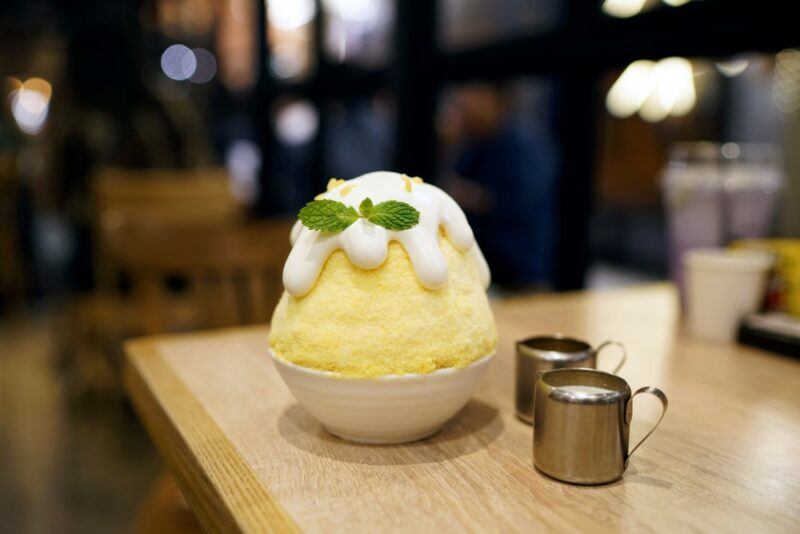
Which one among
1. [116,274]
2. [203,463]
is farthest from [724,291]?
[116,274]

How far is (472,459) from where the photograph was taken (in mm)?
785

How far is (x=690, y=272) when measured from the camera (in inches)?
53.9

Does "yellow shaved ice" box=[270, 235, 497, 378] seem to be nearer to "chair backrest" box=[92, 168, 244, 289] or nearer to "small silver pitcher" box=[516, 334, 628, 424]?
"small silver pitcher" box=[516, 334, 628, 424]

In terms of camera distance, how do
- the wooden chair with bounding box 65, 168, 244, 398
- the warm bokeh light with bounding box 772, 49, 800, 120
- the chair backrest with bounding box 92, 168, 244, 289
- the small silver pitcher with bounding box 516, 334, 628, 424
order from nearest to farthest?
1. the small silver pitcher with bounding box 516, 334, 628, 424
2. the warm bokeh light with bounding box 772, 49, 800, 120
3. the wooden chair with bounding box 65, 168, 244, 398
4. the chair backrest with bounding box 92, 168, 244, 289

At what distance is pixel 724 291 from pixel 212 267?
46.6 inches

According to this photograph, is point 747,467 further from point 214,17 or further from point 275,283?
point 214,17

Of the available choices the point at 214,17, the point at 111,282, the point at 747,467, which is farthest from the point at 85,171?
the point at 747,467

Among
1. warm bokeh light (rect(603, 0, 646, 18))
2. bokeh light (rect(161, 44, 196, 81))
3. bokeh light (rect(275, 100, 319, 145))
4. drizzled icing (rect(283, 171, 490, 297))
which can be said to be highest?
bokeh light (rect(161, 44, 196, 81))

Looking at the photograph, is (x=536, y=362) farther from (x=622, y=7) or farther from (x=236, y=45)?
(x=236, y=45)

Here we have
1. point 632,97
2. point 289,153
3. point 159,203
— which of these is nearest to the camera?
point 159,203

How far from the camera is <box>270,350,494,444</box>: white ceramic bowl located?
75 centimetres

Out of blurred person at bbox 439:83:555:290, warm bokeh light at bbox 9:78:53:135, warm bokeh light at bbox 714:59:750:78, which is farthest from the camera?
warm bokeh light at bbox 9:78:53:135

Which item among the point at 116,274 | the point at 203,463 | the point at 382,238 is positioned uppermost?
the point at 382,238

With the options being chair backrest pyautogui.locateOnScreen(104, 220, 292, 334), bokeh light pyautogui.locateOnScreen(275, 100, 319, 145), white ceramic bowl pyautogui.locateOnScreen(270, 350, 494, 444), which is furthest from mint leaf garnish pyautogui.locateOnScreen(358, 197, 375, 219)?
bokeh light pyautogui.locateOnScreen(275, 100, 319, 145)
